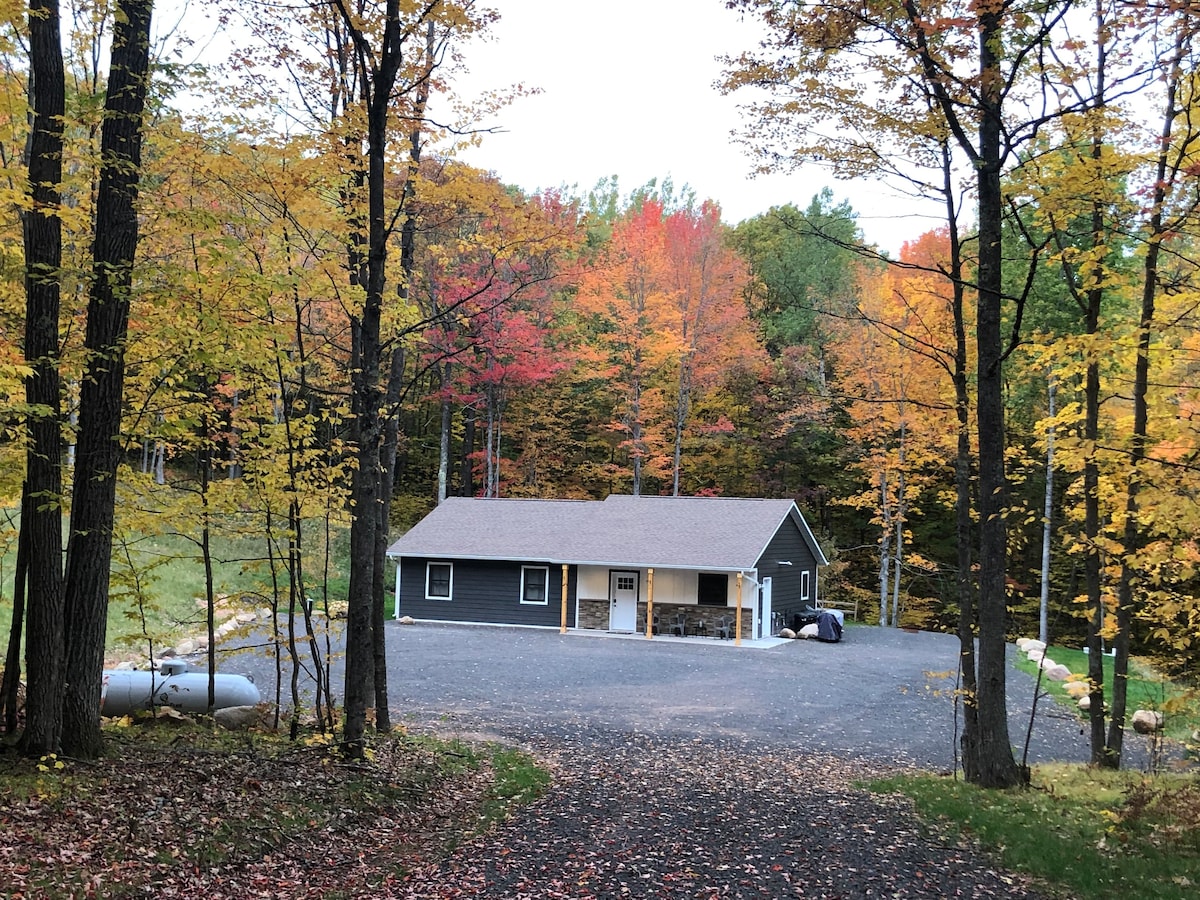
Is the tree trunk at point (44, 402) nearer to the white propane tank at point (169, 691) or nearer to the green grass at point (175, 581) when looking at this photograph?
the green grass at point (175, 581)

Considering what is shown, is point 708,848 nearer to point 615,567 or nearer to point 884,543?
point 615,567

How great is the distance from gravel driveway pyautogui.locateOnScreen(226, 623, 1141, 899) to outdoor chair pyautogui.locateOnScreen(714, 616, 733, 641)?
87cm

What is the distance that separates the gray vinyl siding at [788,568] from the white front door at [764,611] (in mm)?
277

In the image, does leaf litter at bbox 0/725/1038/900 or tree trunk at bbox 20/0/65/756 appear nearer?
leaf litter at bbox 0/725/1038/900

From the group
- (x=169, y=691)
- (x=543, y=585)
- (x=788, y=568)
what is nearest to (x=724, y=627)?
(x=788, y=568)

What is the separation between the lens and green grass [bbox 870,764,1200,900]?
218 inches

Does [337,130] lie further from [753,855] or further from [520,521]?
[520,521]

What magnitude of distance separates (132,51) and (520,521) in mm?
20618

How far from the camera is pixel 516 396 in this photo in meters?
33.1

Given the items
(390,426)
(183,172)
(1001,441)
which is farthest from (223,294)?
(1001,441)

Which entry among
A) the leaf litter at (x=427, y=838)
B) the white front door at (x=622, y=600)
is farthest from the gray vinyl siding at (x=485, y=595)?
the leaf litter at (x=427, y=838)

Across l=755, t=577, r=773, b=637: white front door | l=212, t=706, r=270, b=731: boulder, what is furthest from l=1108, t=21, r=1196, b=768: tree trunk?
l=755, t=577, r=773, b=637: white front door

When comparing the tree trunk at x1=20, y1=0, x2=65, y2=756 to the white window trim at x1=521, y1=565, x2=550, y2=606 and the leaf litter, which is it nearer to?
the leaf litter

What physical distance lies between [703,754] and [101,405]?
7.42m
